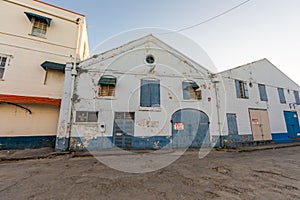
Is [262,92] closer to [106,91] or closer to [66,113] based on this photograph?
[106,91]

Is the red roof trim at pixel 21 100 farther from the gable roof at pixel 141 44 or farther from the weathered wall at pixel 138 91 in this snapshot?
the gable roof at pixel 141 44

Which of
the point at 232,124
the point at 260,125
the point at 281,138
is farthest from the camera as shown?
the point at 281,138

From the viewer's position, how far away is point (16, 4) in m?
10.2

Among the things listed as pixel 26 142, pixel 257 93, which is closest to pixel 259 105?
pixel 257 93

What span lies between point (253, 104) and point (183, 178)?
1219cm

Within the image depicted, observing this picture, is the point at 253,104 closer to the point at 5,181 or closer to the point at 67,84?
the point at 67,84

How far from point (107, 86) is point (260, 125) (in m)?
13.7

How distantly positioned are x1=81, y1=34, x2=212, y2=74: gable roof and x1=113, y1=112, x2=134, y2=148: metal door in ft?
14.5

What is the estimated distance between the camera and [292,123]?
46.3ft

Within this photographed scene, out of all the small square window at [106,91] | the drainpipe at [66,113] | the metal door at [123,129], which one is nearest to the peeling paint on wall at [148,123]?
the metal door at [123,129]

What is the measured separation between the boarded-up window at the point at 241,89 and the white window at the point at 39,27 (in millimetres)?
16703

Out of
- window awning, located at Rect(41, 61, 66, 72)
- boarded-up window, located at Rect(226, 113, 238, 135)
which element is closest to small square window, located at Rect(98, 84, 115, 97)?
window awning, located at Rect(41, 61, 66, 72)

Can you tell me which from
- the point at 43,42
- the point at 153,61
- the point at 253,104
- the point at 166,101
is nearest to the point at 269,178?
the point at 166,101

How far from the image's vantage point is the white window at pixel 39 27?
10430 millimetres
